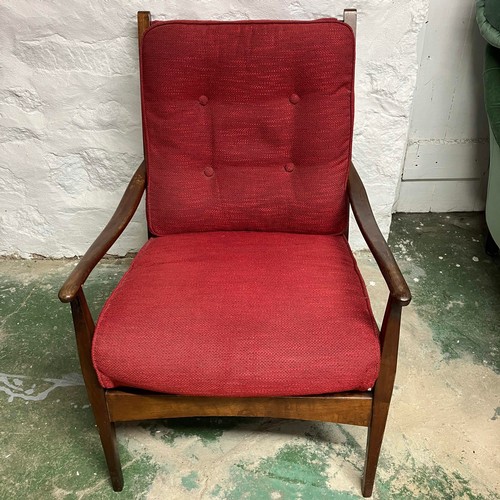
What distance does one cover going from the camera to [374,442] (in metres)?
1.17

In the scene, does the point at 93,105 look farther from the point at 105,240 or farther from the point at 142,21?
the point at 105,240

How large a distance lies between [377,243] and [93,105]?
3.65ft

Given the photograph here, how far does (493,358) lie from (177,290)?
39.9 inches

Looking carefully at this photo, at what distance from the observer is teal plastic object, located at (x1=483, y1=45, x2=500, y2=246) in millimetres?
1645

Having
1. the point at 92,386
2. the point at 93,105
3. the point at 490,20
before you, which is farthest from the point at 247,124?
the point at 490,20

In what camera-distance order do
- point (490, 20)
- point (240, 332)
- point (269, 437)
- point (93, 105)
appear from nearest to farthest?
point (240, 332) < point (269, 437) < point (490, 20) < point (93, 105)

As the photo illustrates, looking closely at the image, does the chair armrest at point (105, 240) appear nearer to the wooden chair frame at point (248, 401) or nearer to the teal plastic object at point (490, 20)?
the wooden chair frame at point (248, 401)

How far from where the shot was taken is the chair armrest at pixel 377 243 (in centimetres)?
99

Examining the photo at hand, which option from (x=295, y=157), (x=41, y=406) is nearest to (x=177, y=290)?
(x=295, y=157)

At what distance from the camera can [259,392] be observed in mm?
1069

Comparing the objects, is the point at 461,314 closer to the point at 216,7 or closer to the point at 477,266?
the point at 477,266

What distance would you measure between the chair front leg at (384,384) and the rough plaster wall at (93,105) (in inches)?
37.6

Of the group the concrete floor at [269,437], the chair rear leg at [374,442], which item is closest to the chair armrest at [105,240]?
the concrete floor at [269,437]

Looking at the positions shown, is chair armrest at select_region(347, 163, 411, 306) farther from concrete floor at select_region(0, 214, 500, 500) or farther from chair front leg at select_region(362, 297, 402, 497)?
concrete floor at select_region(0, 214, 500, 500)
